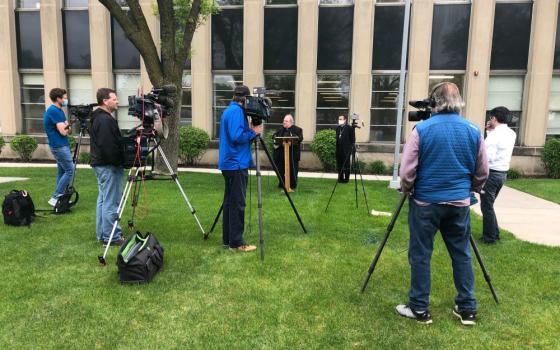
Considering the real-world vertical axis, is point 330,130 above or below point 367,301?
above

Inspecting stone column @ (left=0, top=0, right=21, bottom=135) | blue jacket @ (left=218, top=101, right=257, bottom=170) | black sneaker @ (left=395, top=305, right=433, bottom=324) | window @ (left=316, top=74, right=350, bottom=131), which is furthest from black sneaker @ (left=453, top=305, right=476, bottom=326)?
Answer: stone column @ (left=0, top=0, right=21, bottom=135)

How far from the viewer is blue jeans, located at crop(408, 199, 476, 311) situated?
3.42 metres

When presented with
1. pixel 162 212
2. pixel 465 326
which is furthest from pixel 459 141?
pixel 162 212

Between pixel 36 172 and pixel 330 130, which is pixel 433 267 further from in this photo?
pixel 36 172

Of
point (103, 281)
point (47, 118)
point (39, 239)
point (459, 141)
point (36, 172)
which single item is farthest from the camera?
point (36, 172)

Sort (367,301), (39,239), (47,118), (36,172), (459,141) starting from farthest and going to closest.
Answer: (36,172)
(47,118)
(39,239)
(367,301)
(459,141)

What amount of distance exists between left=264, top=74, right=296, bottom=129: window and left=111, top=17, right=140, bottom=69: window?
4852 mm

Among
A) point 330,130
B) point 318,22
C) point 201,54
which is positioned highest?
point 318,22

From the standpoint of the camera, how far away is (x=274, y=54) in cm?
1412

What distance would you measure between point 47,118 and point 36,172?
6005 millimetres

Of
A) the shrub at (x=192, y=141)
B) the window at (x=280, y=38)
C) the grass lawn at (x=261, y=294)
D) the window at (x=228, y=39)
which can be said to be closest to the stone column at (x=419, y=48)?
the window at (x=280, y=38)

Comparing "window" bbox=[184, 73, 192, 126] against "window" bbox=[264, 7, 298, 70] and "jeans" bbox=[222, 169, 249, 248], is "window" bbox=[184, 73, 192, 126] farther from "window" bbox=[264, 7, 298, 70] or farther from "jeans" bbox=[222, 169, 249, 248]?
"jeans" bbox=[222, 169, 249, 248]

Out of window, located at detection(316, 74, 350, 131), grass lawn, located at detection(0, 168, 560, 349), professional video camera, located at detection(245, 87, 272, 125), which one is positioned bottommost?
grass lawn, located at detection(0, 168, 560, 349)

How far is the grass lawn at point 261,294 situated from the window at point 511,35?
8.90 metres
